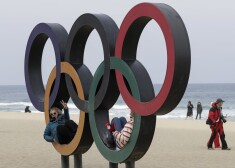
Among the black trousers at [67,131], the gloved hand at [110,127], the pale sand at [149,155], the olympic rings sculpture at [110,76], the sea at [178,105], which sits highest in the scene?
the olympic rings sculpture at [110,76]

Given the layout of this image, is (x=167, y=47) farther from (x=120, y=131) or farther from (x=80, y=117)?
(x=80, y=117)

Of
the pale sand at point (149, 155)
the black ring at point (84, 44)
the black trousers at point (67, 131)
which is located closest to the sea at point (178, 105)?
the pale sand at point (149, 155)

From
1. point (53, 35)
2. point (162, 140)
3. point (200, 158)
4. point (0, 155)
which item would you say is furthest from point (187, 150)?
point (53, 35)

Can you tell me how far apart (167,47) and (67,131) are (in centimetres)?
369

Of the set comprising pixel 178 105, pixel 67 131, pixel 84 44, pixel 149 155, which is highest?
pixel 84 44

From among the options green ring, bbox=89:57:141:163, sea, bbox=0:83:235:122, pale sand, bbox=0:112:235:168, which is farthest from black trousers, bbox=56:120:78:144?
sea, bbox=0:83:235:122

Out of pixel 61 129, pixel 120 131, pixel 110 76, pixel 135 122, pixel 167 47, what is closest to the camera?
pixel 167 47

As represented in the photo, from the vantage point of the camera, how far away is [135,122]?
10070 mm

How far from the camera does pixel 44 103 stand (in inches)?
507

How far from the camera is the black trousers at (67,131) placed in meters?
11.9

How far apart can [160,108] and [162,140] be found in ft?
41.4

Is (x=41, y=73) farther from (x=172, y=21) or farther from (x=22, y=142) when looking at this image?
(x=22, y=142)

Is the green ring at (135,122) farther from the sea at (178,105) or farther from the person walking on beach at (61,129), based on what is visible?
the sea at (178,105)

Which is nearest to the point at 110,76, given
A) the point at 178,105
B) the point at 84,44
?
the point at 84,44
